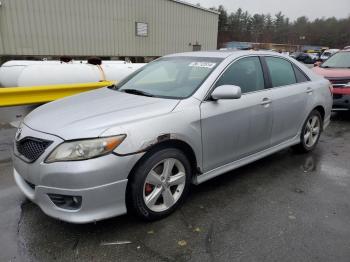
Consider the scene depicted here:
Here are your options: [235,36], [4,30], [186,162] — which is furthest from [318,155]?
[235,36]

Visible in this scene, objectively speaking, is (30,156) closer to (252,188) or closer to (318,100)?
(252,188)

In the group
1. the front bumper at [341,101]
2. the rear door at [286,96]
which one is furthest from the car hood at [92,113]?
the front bumper at [341,101]

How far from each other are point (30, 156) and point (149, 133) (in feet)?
3.36

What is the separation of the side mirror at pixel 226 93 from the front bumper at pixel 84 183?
1.08 m

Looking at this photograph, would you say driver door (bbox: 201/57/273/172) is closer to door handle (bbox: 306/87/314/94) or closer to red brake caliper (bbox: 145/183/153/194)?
red brake caliper (bbox: 145/183/153/194)

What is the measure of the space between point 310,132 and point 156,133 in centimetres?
315

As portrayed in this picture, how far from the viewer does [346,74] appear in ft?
24.5

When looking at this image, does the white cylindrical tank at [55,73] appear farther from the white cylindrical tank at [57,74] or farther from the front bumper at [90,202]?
the front bumper at [90,202]

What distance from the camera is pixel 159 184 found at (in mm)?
3031

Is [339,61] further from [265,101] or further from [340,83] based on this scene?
[265,101]

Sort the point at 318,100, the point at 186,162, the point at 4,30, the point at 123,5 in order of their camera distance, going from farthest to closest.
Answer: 1. the point at 123,5
2. the point at 4,30
3. the point at 318,100
4. the point at 186,162

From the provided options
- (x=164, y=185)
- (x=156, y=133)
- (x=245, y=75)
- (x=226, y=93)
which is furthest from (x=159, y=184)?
(x=245, y=75)

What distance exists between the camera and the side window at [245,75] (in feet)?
12.0

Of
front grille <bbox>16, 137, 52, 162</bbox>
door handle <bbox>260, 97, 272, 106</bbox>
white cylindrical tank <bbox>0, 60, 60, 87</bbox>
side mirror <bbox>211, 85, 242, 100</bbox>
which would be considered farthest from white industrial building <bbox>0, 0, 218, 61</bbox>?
side mirror <bbox>211, 85, 242, 100</bbox>
